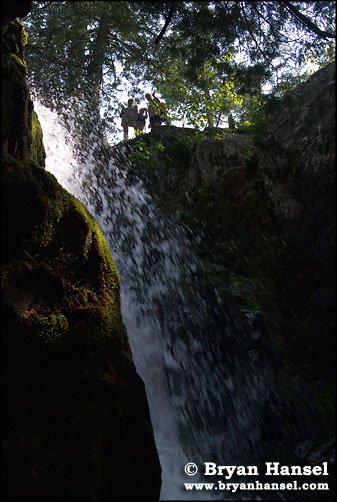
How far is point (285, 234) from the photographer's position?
23.1 feet

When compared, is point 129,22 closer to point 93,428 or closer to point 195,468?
point 93,428

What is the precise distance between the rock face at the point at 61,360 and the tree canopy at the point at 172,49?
8.16ft

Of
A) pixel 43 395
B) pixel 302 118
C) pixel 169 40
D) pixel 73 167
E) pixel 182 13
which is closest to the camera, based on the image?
pixel 43 395

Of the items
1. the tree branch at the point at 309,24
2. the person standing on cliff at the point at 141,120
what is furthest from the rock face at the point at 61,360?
the person standing on cliff at the point at 141,120

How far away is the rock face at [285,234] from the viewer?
5.86 meters

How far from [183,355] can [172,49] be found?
4.86 m

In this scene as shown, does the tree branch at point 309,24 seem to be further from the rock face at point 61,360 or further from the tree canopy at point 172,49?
the rock face at point 61,360

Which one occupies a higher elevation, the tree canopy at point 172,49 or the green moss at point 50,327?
the tree canopy at point 172,49

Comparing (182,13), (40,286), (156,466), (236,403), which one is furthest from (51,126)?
(156,466)

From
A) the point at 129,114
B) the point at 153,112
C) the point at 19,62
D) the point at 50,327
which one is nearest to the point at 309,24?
the point at 19,62

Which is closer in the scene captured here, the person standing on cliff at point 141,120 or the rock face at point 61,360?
the rock face at point 61,360

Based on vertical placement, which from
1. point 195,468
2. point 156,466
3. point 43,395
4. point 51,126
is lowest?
point 195,468

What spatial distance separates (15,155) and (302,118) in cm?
541

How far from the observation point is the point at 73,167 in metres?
9.23
